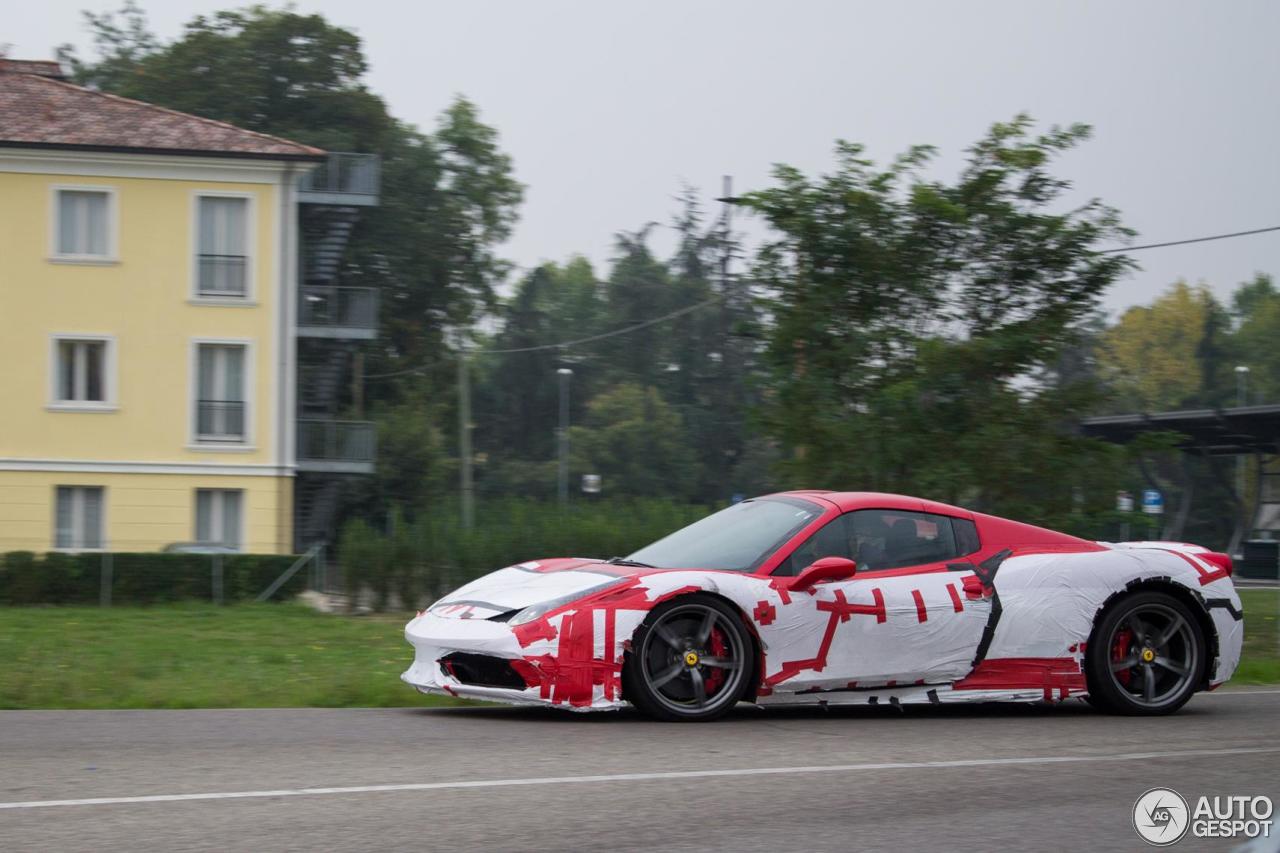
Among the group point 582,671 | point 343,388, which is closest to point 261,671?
point 582,671

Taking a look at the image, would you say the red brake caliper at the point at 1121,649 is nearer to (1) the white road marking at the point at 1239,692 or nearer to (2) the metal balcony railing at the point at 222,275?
(1) the white road marking at the point at 1239,692

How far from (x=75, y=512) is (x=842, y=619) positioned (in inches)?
1124

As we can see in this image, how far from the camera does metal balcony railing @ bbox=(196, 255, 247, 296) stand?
112 ft

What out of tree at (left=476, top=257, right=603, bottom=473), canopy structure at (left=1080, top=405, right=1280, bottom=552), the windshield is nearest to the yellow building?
canopy structure at (left=1080, top=405, right=1280, bottom=552)

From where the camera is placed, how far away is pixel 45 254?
1309 inches

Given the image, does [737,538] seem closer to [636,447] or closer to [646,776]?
[646,776]

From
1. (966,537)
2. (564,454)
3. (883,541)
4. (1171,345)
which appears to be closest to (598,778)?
(883,541)

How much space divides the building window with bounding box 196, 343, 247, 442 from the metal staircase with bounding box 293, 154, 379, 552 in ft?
6.85

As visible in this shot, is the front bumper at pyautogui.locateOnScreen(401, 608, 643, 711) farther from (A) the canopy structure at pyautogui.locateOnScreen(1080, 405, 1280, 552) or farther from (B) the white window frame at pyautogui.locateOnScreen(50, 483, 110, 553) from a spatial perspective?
(B) the white window frame at pyautogui.locateOnScreen(50, 483, 110, 553)

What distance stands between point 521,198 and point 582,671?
55744 millimetres

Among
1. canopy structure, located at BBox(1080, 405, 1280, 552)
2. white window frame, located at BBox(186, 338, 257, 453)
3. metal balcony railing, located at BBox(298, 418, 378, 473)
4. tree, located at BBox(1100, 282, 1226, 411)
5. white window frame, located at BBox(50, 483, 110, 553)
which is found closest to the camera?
white window frame, located at BBox(50, 483, 110, 553)

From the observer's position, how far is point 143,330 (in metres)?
33.6

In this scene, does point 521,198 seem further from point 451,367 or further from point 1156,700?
point 1156,700

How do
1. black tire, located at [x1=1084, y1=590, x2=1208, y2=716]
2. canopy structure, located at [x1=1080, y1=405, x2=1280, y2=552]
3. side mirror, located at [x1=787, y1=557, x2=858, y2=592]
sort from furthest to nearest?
canopy structure, located at [x1=1080, y1=405, x2=1280, y2=552] < black tire, located at [x1=1084, y1=590, x2=1208, y2=716] < side mirror, located at [x1=787, y1=557, x2=858, y2=592]
